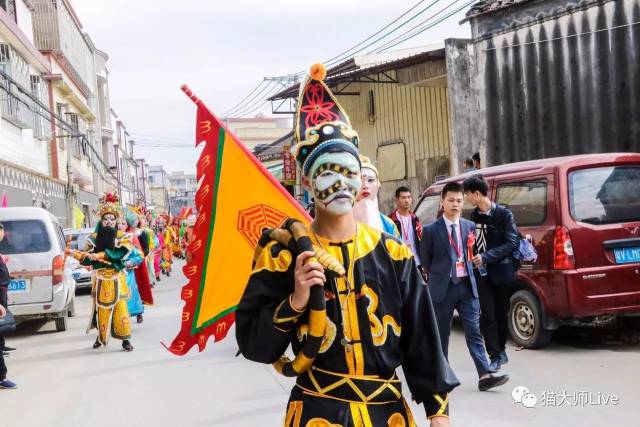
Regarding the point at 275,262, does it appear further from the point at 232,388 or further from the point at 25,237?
the point at 25,237

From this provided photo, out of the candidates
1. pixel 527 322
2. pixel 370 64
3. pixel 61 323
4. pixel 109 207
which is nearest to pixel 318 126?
pixel 527 322

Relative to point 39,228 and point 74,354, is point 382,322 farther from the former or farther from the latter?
point 39,228

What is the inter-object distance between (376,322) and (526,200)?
573 centimetres

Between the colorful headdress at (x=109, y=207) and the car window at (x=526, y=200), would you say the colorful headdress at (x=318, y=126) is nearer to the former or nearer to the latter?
the car window at (x=526, y=200)

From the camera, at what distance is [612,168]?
759 cm

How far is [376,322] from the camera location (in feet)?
8.48

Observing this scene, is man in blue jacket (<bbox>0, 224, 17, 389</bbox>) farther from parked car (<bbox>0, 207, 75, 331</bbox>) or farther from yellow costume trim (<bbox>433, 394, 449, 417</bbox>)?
yellow costume trim (<bbox>433, 394, 449, 417</bbox>)

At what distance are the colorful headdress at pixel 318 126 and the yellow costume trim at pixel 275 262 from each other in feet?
1.12

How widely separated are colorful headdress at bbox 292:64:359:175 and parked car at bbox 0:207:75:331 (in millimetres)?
9195

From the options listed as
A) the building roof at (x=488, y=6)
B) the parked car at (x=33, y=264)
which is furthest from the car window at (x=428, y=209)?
the building roof at (x=488, y=6)

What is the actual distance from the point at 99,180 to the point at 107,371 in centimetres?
4742

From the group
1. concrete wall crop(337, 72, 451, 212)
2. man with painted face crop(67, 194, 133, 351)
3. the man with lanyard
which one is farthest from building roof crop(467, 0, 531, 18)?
man with painted face crop(67, 194, 133, 351)

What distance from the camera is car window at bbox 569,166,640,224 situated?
7.45 metres

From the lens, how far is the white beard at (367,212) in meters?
4.63
